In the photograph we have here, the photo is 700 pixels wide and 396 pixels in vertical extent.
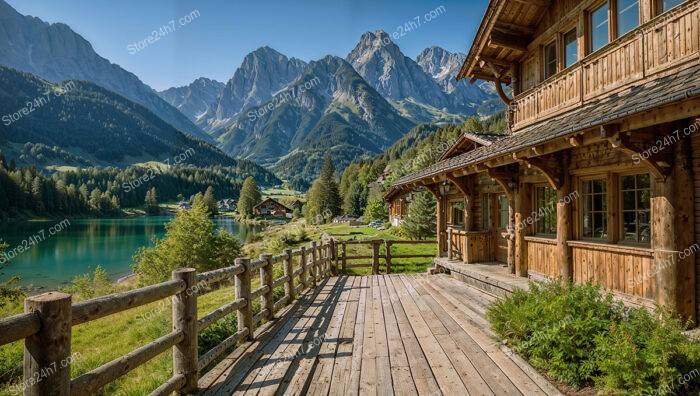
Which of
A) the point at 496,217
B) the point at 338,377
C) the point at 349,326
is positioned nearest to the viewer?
the point at 338,377

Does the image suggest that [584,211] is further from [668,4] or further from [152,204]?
[152,204]

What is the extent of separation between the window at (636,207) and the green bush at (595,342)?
2252 millimetres

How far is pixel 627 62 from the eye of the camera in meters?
7.11

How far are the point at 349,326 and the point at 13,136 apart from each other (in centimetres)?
23797

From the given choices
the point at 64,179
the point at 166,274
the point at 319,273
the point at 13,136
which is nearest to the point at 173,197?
the point at 64,179

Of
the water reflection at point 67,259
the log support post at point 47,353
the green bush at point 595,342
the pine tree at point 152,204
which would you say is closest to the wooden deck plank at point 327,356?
the log support post at point 47,353

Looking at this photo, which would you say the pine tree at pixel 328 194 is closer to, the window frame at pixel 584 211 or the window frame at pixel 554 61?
the window frame at pixel 554 61

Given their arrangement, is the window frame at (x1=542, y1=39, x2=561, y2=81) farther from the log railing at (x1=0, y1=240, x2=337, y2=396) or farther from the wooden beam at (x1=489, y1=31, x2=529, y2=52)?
the log railing at (x1=0, y1=240, x2=337, y2=396)

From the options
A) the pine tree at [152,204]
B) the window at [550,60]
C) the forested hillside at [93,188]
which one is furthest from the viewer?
the pine tree at [152,204]

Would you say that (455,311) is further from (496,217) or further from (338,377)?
(496,217)

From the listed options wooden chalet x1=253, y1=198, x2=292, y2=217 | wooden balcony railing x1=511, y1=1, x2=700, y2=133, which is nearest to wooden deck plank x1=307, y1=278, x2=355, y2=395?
wooden balcony railing x1=511, y1=1, x2=700, y2=133

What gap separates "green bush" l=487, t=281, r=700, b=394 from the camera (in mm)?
3533

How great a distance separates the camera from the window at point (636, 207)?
6266 millimetres

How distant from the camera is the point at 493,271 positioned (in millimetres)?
9992
